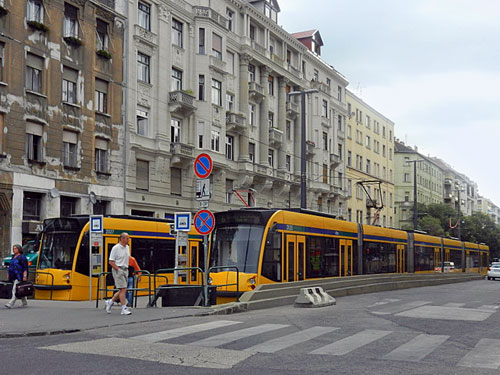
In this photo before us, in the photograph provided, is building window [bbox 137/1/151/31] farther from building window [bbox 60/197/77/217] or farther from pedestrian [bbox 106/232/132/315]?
pedestrian [bbox 106/232/132/315]

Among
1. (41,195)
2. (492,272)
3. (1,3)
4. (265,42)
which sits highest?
(265,42)

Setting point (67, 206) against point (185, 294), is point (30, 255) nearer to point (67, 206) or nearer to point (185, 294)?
point (67, 206)

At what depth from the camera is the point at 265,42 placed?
4903cm

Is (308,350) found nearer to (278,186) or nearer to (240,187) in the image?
(240,187)

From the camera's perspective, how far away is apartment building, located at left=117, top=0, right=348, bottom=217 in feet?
122

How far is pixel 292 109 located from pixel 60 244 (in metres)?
33.7

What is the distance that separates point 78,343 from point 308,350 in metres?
3.43

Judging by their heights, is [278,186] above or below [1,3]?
below

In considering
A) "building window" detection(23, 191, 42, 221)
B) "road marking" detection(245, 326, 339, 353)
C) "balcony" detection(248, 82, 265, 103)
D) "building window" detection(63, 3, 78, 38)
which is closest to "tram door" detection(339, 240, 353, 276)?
"road marking" detection(245, 326, 339, 353)

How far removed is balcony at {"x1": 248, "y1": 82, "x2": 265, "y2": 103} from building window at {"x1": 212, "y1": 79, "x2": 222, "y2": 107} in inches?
147

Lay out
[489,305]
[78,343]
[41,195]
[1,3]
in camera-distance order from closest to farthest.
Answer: [78,343], [489,305], [1,3], [41,195]

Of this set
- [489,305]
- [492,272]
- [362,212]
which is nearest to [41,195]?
[489,305]

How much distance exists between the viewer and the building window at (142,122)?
1457 inches

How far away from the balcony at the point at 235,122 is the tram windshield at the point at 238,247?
2446 cm
